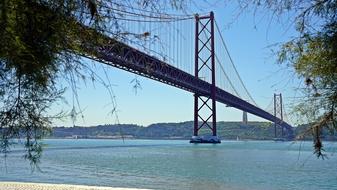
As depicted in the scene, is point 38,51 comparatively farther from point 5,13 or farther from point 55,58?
point 5,13

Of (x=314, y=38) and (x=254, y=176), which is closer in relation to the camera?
(x=314, y=38)

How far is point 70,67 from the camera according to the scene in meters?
2.22

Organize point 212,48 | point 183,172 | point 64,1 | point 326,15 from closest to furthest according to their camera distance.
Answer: point 64,1 < point 326,15 < point 183,172 < point 212,48

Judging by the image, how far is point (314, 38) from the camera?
2.57m

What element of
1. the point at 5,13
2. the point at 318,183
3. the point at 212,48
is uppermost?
the point at 212,48

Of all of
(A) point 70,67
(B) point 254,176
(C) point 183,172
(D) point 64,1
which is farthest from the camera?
(C) point 183,172

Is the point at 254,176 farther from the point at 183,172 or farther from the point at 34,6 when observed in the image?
the point at 34,6

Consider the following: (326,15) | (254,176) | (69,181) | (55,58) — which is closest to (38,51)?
(55,58)

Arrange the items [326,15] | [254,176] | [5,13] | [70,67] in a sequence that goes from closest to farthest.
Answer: [5,13] < [70,67] < [326,15] < [254,176]

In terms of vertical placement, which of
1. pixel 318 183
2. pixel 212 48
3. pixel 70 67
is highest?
pixel 212 48

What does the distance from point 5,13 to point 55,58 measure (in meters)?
0.34

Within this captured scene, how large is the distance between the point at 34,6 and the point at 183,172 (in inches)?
819

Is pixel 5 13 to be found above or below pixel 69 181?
above

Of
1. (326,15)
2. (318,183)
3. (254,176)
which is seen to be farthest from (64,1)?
(254,176)
